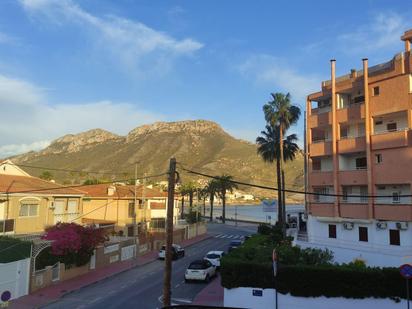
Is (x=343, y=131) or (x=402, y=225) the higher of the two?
(x=343, y=131)

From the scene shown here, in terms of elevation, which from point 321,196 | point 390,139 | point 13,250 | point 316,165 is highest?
point 390,139

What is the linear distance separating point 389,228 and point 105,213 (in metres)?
42.3

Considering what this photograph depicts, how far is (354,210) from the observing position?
33.7 metres

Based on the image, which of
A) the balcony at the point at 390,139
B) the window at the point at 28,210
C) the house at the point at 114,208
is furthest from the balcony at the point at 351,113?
the house at the point at 114,208

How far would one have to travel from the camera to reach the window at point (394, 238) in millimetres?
30766

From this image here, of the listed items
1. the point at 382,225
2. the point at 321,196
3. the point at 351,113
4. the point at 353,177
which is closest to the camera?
the point at 382,225

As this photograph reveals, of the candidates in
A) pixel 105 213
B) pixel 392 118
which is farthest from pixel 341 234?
pixel 105 213

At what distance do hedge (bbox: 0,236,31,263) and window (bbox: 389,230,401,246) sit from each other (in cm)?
2506

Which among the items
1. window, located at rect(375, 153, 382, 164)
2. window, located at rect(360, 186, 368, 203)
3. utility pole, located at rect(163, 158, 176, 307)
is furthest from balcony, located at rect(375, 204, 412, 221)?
utility pole, located at rect(163, 158, 176, 307)

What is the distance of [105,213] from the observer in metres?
63.6

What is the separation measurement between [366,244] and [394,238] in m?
2.35

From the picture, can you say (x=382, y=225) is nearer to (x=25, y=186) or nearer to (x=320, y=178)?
(x=320, y=178)

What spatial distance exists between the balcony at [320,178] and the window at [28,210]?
25.3m

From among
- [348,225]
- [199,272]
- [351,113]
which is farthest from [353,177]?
[199,272]
